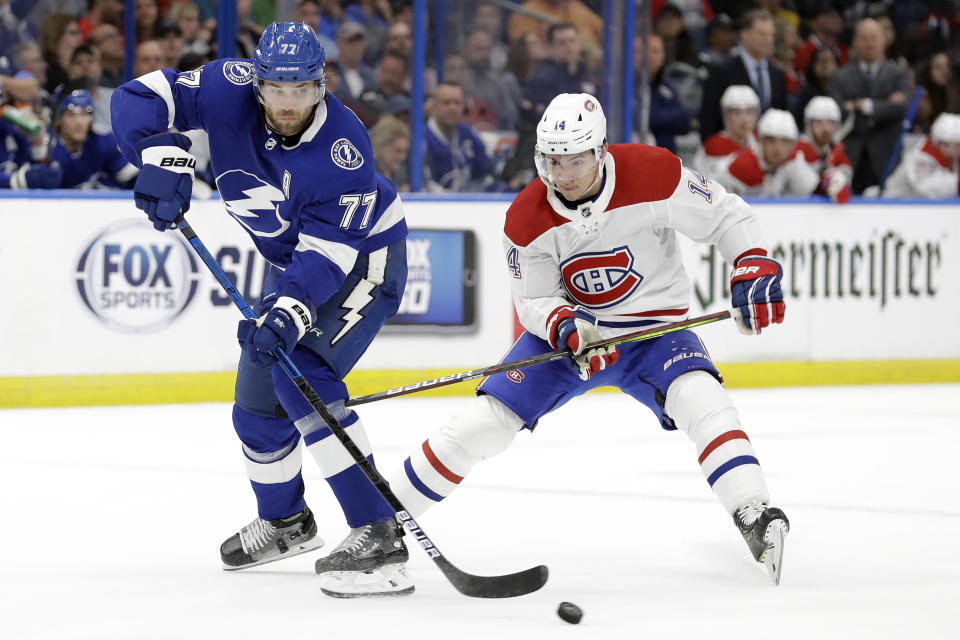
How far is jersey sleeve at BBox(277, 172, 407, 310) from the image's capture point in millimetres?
2615

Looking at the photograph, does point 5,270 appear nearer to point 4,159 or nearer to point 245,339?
point 4,159

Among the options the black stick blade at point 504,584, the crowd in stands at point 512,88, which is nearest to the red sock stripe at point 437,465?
the black stick blade at point 504,584

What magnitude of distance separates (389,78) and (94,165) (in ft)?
4.48

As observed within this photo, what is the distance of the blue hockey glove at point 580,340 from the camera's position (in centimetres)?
282

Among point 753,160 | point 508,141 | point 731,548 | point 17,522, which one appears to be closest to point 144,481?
point 17,522

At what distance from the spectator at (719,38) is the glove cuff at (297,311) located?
5.00m

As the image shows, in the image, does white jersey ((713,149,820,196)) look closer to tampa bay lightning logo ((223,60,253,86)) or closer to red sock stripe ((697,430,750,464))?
red sock stripe ((697,430,750,464))

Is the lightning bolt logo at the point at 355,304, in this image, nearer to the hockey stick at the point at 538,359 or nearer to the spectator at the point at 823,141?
the hockey stick at the point at 538,359

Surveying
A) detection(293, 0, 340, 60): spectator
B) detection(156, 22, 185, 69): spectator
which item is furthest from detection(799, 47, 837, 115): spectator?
detection(156, 22, 185, 69): spectator

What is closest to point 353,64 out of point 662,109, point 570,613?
point 662,109

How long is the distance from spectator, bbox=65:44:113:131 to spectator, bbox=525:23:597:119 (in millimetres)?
1919

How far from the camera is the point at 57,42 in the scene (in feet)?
19.0

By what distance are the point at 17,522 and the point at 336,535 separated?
82 cm

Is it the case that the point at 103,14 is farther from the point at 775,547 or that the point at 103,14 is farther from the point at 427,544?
the point at 775,547
